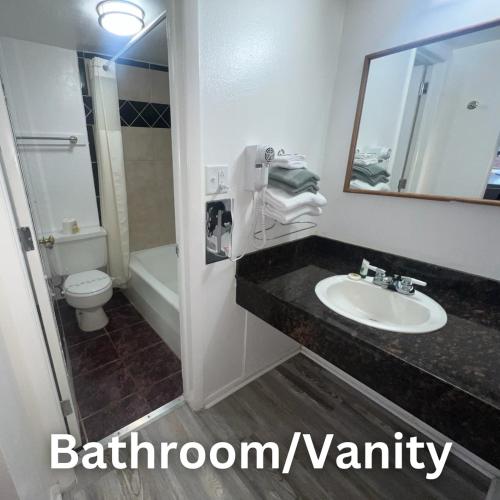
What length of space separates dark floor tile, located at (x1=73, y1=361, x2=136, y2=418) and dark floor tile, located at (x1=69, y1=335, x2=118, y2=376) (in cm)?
5

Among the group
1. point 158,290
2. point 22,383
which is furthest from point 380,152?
point 22,383

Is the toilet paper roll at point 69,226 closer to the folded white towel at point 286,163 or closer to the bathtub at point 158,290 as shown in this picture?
the bathtub at point 158,290

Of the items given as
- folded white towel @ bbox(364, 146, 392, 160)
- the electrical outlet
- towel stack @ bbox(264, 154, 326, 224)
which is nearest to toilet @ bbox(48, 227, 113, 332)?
the electrical outlet

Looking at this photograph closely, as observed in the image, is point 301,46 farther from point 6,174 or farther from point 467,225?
point 6,174

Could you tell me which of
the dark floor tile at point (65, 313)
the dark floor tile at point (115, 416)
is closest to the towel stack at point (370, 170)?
the dark floor tile at point (115, 416)

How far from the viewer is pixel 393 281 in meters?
1.21

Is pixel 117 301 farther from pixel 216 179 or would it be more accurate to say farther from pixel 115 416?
pixel 216 179

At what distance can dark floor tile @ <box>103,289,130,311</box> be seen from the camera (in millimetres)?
2406

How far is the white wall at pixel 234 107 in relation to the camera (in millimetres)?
950

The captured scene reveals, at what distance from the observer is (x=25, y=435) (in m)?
0.86

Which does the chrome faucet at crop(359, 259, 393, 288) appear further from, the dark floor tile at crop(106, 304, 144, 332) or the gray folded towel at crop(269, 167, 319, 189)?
the dark floor tile at crop(106, 304, 144, 332)

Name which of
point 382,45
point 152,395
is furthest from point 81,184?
point 382,45

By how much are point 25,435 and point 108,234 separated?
65.8 inches

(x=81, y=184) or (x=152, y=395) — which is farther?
(x=81, y=184)
